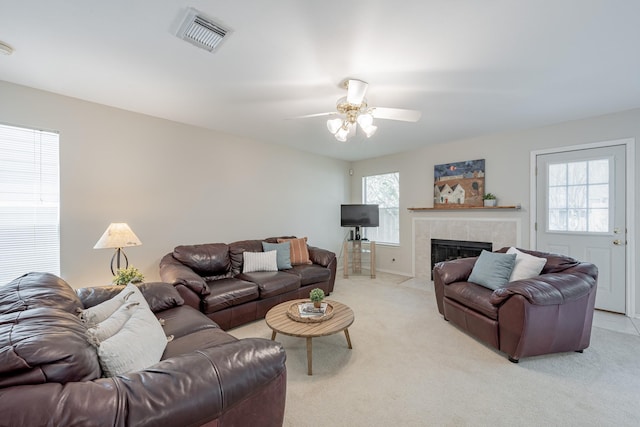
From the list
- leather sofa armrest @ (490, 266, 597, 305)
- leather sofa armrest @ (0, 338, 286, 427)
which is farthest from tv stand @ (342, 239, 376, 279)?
leather sofa armrest @ (0, 338, 286, 427)

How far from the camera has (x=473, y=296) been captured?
2652 millimetres

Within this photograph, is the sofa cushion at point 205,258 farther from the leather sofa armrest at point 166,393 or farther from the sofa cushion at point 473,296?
the sofa cushion at point 473,296

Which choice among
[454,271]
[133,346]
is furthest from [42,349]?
[454,271]

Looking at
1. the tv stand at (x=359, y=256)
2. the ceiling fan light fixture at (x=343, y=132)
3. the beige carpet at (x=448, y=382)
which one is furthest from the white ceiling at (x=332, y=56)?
the tv stand at (x=359, y=256)

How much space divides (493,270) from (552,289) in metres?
0.59

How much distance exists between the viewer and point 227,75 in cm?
236

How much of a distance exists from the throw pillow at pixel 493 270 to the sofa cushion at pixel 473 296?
0.25 feet

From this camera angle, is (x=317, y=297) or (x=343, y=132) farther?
(x=343, y=132)

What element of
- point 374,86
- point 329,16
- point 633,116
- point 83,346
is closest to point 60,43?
point 329,16

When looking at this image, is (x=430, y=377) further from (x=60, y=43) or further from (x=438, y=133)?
(x=60, y=43)

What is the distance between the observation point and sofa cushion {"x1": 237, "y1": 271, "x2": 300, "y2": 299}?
3.19m

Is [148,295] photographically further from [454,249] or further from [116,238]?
[454,249]

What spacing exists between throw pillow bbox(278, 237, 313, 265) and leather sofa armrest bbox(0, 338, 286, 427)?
2.89m

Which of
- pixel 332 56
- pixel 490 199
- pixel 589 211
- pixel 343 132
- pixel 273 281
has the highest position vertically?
pixel 332 56
